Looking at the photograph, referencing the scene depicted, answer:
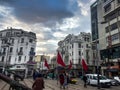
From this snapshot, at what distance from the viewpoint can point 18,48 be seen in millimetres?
53312

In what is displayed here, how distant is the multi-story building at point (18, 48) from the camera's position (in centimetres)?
5150

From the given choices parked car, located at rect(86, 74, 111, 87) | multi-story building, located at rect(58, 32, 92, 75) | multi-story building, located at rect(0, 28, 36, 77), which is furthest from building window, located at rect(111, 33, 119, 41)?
multi-story building, located at rect(0, 28, 36, 77)

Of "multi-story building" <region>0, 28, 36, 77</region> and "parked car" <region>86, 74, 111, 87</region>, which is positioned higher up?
"multi-story building" <region>0, 28, 36, 77</region>

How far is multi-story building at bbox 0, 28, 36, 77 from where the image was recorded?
169 feet

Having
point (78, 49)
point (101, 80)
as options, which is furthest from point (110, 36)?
point (78, 49)

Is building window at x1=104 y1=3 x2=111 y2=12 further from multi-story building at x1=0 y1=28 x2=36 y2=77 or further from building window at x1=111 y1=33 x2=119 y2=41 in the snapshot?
multi-story building at x1=0 y1=28 x2=36 y2=77

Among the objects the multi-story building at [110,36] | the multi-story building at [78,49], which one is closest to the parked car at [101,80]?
the multi-story building at [110,36]

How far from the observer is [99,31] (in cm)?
4666

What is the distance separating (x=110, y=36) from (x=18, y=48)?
1175 inches

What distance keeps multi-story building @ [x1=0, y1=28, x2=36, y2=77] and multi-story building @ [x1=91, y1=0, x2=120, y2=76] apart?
22.8m

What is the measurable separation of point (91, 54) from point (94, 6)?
18326 mm

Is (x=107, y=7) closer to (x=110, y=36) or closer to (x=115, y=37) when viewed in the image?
(x=110, y=36)

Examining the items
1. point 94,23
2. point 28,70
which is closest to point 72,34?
point 94,23

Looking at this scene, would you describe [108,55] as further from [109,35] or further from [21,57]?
[21,57]
